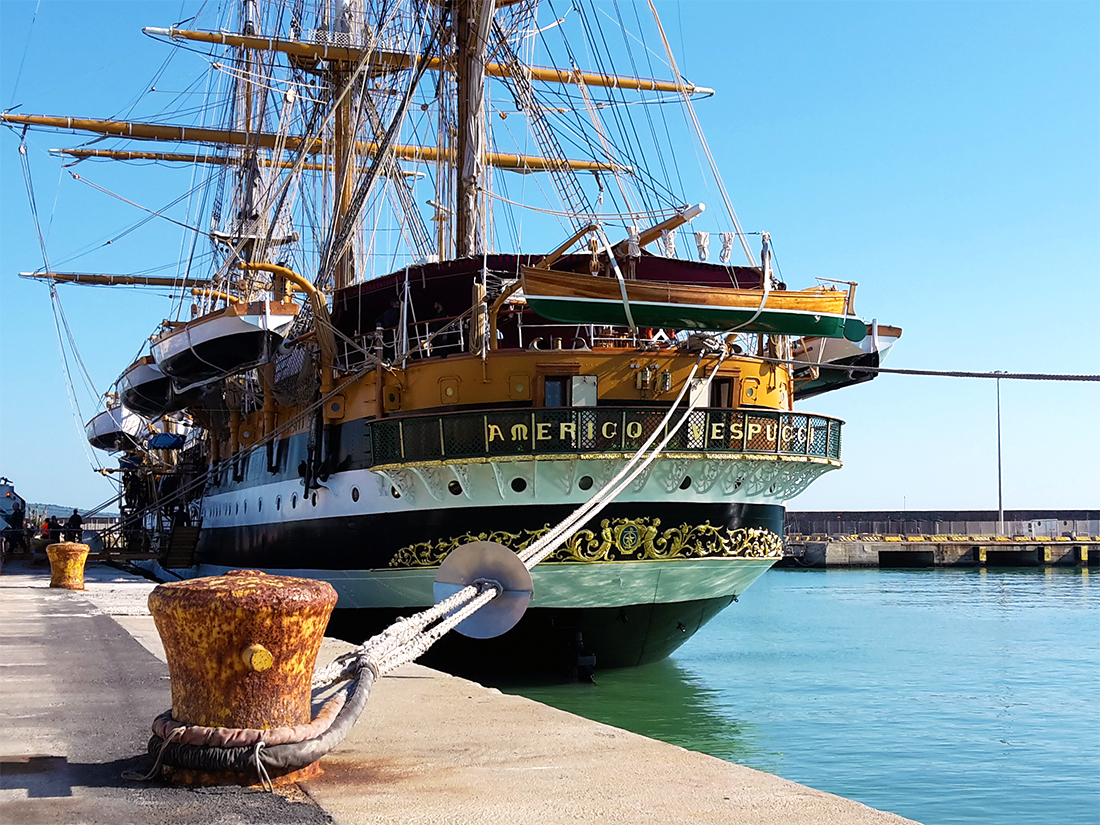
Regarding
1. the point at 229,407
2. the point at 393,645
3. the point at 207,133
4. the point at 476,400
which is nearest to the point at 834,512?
the point at 207,133

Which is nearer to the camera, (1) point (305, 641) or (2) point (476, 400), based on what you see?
(1) point (305, 641)

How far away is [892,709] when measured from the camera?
1505 centimetres

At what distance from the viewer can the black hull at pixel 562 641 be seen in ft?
48.9

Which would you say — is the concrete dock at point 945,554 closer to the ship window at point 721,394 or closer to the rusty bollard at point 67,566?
the rusty bollard at point 67,566

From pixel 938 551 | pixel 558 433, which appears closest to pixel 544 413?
pixel 558 433

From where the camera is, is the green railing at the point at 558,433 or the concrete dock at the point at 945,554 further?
the concrete dock at the point at 945,554

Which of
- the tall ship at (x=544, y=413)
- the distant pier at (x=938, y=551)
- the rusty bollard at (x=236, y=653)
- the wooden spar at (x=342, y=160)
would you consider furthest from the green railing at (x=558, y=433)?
the distant pier at (x=938, y=551)

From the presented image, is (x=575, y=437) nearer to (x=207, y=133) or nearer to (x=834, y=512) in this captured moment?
(x=207, y=133)

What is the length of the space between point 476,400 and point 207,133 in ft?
92.2

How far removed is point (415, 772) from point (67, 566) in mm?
15641

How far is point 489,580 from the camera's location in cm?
801

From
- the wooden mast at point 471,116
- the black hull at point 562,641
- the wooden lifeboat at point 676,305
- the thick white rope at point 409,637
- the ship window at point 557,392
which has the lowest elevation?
the black hull at point 562,641

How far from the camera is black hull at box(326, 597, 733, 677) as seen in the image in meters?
14.9

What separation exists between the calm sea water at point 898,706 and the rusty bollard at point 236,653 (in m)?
6.41
